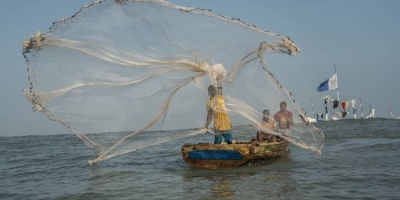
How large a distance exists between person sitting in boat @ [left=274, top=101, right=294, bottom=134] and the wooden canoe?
2.80 feet

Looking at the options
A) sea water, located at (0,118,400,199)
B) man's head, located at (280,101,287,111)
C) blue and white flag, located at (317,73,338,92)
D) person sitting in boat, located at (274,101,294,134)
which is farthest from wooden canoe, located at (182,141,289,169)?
blue and white flag, located at (317,73,338,92)

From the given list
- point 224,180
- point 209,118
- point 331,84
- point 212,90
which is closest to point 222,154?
point 209,118

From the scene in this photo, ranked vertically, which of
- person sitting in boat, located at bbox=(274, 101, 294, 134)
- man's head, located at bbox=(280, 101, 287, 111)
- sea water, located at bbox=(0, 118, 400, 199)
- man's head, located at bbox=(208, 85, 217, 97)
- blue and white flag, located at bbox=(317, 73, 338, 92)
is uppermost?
blue and white flag, located at bbox=(317, 73, 338, 92)

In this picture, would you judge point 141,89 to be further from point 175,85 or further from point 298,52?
point 298,52

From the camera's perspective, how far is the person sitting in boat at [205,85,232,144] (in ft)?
27.2

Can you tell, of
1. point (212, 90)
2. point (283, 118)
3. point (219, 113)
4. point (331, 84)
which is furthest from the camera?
point (331, 84)

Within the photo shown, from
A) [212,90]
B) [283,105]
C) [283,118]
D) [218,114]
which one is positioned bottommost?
[283,118]

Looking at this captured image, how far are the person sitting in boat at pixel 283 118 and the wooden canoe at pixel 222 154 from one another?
0.85 m

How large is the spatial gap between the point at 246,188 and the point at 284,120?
6.91 feet

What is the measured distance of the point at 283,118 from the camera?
335 inches

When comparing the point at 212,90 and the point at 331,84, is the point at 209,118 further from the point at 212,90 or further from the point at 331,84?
the point at 331,84

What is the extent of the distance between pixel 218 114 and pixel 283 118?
138 cm

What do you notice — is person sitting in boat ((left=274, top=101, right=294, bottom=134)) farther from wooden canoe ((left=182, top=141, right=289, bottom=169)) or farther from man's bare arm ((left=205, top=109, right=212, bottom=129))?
man's bare arm ((left=205, top=109, right=212, bottom=129))

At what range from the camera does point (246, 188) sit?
7047mm
